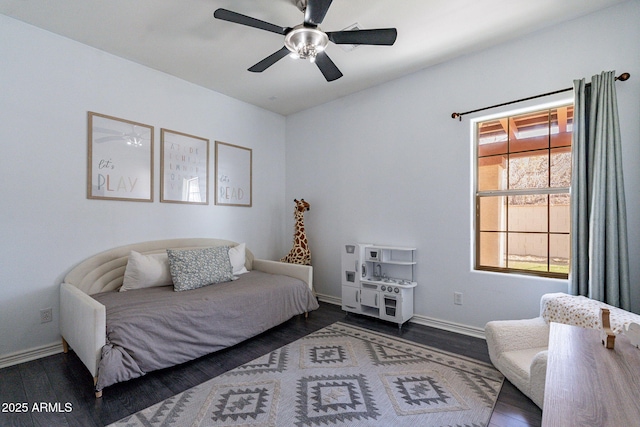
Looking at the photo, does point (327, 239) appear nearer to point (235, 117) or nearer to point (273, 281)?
point (273, 281)

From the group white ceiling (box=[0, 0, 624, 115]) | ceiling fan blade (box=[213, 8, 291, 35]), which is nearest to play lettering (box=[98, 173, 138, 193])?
white ceiling (box=[0, 0, 624, 115])

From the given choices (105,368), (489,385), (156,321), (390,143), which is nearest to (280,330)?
(156,321)

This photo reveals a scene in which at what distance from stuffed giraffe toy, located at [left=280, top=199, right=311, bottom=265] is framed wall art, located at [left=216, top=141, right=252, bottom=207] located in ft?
2.41

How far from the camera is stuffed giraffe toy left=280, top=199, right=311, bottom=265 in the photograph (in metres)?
4.01

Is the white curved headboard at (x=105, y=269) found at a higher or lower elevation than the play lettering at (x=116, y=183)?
lower

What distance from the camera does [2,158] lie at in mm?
2314

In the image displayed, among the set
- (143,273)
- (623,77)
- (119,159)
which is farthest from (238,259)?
(623,77)

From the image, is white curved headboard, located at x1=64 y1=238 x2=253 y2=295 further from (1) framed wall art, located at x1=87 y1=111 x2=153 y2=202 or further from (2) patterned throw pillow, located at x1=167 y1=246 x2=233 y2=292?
(1) framed wall art, located at x1=87 y1=111 x2=153 y2=202

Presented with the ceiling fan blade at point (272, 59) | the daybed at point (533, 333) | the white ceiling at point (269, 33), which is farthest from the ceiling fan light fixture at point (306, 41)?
the daybed at point (533, 333)

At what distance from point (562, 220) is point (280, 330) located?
2.90 m

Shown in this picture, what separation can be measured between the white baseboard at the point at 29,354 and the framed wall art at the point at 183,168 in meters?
1.61

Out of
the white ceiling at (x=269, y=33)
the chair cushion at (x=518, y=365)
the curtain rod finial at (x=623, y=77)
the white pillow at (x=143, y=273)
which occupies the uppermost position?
the white ceiling at (x=269, y=33)

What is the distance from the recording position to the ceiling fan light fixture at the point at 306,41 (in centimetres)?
197

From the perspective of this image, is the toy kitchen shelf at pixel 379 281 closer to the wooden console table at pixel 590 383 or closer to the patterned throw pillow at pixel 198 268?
the patterned throw pillow at pixel 198 268
